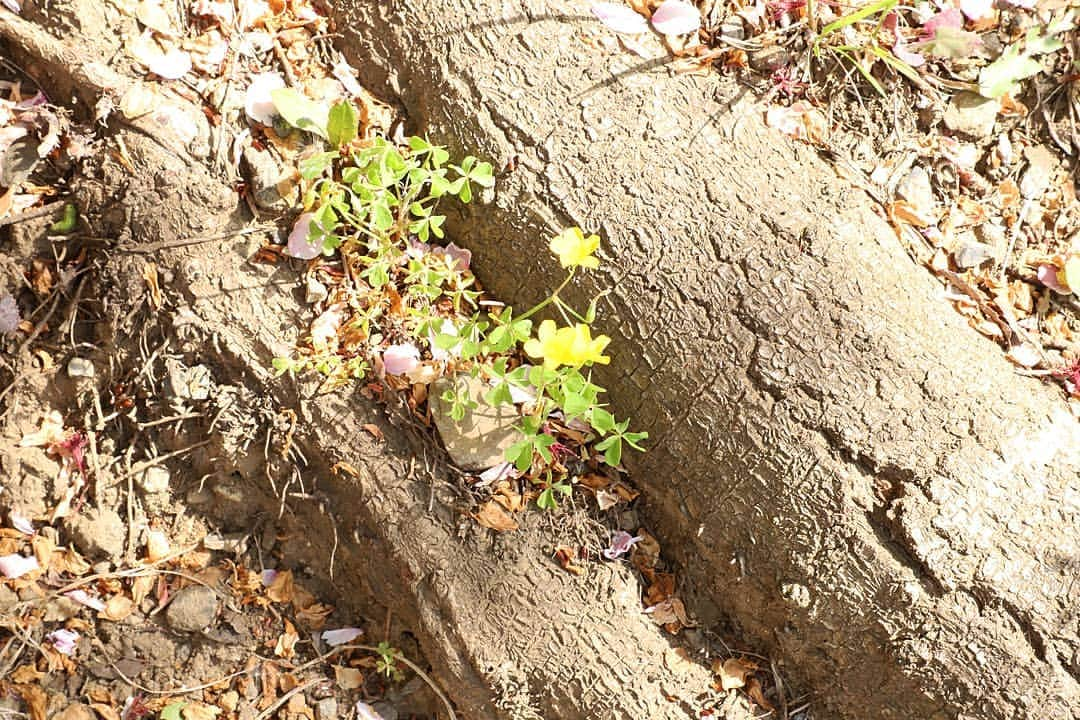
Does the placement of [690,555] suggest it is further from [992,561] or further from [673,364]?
[992,561]

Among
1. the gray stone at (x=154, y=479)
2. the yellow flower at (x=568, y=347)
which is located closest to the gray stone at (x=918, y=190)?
the yellow flower at (x=568, y=347)

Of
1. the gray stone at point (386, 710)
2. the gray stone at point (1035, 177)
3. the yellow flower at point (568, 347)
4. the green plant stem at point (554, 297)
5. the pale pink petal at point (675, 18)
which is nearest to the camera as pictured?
the yellow flower at point (568, 347)

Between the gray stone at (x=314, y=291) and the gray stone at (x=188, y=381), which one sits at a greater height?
the gray stone at (x=314, y=291)

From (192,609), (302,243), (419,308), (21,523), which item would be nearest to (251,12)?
(302,243)

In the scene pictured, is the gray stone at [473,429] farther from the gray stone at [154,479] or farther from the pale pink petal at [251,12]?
the pale pink petal at [251,12]

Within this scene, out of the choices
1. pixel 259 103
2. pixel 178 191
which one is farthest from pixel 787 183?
pixel 178 191

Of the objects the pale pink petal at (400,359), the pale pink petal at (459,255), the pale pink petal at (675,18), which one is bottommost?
the pale pink petal at (400,359)

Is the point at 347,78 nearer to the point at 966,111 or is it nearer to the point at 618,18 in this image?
the point at 618,18
